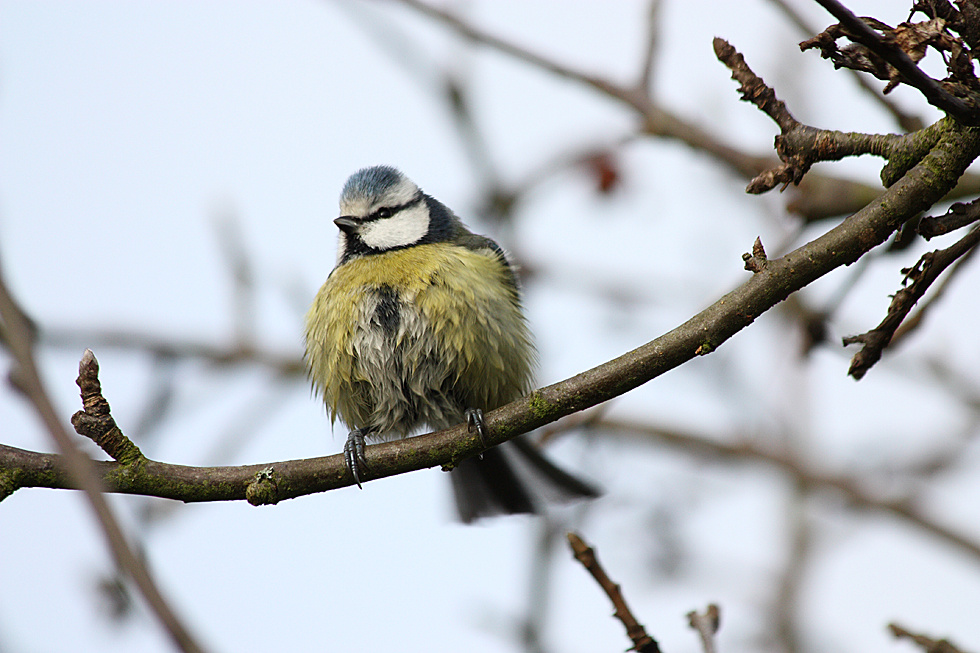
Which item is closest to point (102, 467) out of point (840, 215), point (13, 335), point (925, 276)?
point (13, 335)

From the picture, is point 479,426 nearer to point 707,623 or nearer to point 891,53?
point 707,623

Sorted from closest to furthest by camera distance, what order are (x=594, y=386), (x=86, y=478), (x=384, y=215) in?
(x=86, y=478) < (x=594, y=386) < (x=384, y=215)

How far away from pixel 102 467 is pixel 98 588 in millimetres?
1207

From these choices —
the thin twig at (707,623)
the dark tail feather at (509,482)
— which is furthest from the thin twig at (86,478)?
the dark tail feather at (509,482)

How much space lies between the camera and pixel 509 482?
3.62 metres

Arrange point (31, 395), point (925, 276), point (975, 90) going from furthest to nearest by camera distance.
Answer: point (925, 276)
point (975, 90)
point (31, 395)

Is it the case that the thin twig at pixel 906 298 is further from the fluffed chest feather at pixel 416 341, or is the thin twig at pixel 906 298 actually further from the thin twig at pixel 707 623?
the fluffed chest feather at pixel 416 341

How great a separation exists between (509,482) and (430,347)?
0.76 meters

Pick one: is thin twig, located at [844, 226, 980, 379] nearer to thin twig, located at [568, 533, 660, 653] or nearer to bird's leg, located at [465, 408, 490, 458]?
thin twig, located at [568, 533, 660, 653]

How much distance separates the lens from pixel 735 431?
486cm

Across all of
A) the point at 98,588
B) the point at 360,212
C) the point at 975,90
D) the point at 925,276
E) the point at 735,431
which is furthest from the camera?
the point at 735,431

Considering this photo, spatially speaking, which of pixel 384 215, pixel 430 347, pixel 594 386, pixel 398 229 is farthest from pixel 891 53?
pixel 384 215

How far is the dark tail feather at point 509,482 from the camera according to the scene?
353 cm

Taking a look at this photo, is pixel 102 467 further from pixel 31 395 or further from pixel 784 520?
pixel 784 520
